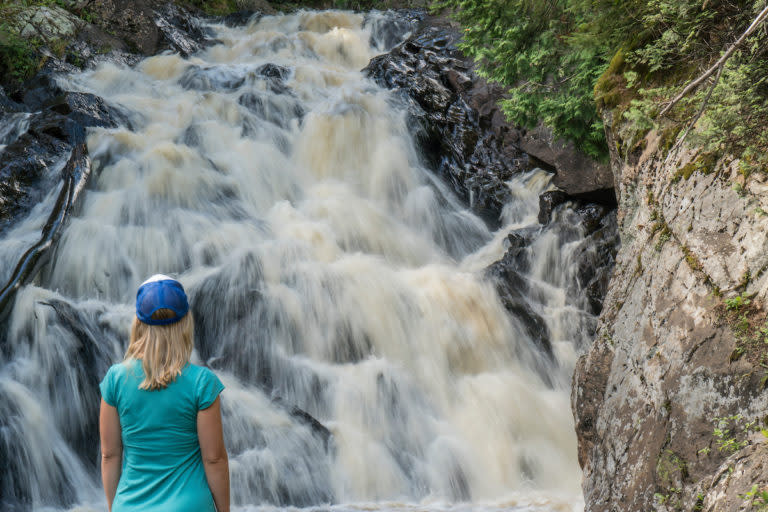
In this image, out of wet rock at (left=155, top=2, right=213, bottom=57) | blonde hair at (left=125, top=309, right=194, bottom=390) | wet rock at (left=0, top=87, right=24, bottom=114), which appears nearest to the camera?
blonde hair at (left=125, top=309, right=194, bottom=390)

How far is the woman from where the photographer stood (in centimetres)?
218

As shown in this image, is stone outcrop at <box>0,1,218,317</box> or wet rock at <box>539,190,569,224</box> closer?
stone outcrop at <box>0,1,218,317</box>

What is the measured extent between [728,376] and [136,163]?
8.07 m

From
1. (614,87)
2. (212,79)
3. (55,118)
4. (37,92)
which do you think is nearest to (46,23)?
(37,92)

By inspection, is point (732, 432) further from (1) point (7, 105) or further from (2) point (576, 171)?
(1) point (7, 105)

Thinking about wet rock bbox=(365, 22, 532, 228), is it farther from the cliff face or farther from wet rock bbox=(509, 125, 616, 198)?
the cliff face

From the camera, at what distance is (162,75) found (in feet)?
39.3

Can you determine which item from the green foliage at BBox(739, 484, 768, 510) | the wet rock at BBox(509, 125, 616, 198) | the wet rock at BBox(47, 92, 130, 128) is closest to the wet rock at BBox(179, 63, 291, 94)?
the wet rock at BBox(47, 92, 130, 128)

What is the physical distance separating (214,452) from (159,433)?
211 millimetres

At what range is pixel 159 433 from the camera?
2203 millimetres

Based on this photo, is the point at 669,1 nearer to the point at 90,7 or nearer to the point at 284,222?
the point at 284,222

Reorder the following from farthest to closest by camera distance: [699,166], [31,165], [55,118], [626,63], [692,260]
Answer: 1. [55,118]
2. [31,165]
3. [626,63]
4. [699,166]
5. [692,260]

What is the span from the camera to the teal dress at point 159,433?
2184 mm

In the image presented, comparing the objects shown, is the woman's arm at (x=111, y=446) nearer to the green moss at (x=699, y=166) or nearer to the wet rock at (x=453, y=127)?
the green moss at (x=699, y=166)
